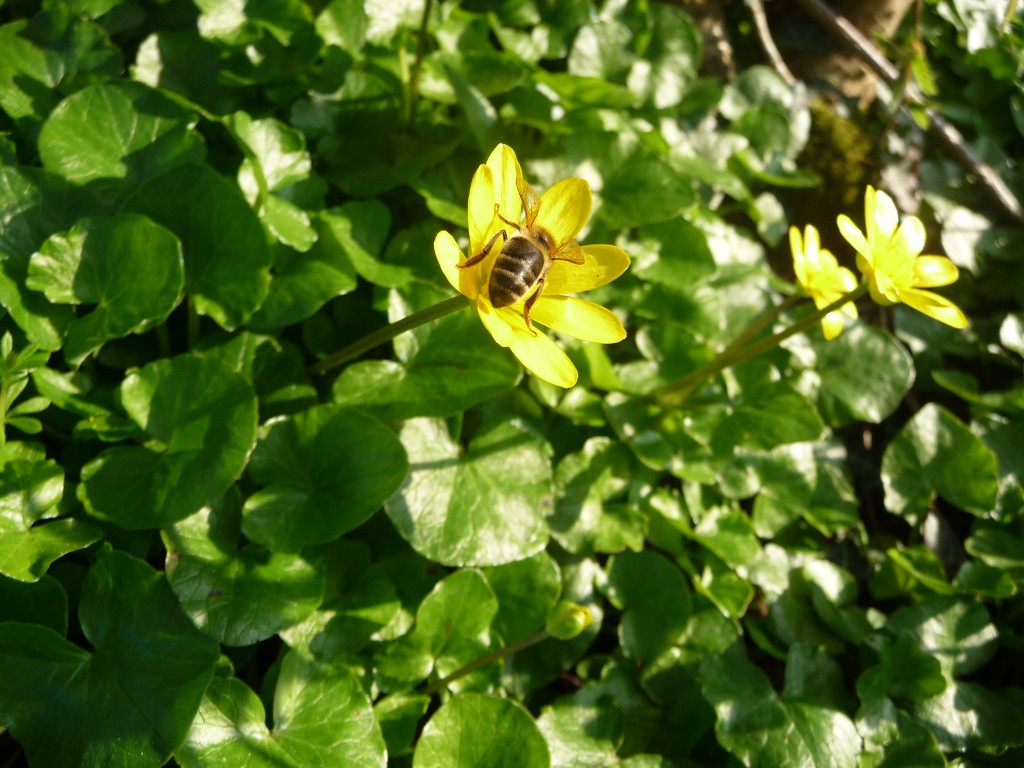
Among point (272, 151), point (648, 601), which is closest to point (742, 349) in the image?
point (648, 601)

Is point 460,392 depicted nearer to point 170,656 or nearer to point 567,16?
point 170,656

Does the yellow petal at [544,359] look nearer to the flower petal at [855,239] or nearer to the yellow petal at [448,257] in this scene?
the yellow petal at [448,257]

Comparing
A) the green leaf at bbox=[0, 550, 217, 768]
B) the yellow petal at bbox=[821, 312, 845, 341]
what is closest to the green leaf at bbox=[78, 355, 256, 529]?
the green leaf at bbox=[0, 550, 217, 768]

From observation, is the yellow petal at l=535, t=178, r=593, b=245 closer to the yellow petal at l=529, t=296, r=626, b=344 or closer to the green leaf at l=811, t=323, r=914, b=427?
the yellow petal at l=529, t=296, r=626, b=344

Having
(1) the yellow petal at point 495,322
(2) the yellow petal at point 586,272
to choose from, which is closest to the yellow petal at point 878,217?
(2) the yellow petal at point 586,272

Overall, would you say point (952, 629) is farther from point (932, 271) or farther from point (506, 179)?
point (506, 179)
